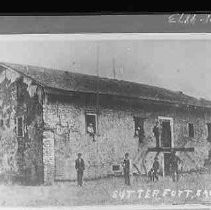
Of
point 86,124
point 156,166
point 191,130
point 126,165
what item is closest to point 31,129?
point 86,124

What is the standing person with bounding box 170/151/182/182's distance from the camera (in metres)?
1.79

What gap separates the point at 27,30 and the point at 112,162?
65 centimetres

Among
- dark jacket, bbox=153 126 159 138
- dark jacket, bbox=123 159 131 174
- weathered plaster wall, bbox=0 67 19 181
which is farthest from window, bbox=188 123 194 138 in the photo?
weathered plaster wall, bbox=0 67 19 181

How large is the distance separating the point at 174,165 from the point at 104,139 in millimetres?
309

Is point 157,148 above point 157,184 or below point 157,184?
above

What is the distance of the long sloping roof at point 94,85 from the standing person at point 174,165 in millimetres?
227

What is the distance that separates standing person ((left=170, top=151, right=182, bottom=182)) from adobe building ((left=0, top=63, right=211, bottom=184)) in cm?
2

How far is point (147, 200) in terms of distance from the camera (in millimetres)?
1779

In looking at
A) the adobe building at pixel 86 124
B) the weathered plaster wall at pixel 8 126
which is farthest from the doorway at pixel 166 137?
the weathered plaster wall at pixel 8 126

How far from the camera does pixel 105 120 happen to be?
70.1 inches

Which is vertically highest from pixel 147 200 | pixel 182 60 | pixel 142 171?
pixel 182 60

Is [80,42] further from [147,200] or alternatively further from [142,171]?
[147,200]

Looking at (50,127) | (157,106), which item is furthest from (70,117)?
(157,106)

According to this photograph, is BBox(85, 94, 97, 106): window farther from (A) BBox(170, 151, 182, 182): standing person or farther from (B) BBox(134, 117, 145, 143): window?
(A) BBox(170, 151, 182, 182): standing person
